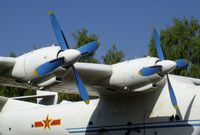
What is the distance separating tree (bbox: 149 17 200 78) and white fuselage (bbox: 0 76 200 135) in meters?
22.2

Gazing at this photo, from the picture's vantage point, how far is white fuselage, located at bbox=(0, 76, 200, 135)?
14672 mm

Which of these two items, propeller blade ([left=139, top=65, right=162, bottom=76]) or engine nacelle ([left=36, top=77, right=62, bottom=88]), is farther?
propeller blade ([left=139, top=65, right=162, bottom=76])

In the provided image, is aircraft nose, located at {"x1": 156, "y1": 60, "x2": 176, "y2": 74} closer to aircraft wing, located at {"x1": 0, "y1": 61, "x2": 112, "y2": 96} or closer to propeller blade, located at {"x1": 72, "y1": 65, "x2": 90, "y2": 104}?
aircraft wing, located at {"x1": 0, "y1": 61, "x2": 112, "y2": 96}

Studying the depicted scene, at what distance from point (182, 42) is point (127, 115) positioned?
2562cm

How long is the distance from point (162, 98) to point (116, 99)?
1785 mm

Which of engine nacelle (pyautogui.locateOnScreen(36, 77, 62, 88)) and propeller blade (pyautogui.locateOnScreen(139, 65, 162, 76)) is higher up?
propeller blade (pyautogui.locateOnScreen(139, 65, 162, 76))

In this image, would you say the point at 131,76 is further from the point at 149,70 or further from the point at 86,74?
the point at 86,74

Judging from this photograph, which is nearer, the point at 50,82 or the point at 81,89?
the point at 50,82

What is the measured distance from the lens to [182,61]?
15.2 metres

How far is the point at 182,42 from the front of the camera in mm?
40281

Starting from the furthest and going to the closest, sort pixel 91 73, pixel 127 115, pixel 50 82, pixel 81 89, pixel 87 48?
1. pixel 127 115
2. pixel 91 73
3. pixel 81 89
4. pixel 50 82
5. pixel 87 48

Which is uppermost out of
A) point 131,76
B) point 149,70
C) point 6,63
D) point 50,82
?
point 6,63

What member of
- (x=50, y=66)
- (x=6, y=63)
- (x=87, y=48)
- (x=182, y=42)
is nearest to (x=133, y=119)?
(x=87, y=48)

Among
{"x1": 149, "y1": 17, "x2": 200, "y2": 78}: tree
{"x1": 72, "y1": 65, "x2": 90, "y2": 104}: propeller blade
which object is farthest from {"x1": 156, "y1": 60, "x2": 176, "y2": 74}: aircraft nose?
{"x1": 149, "y1": 17, "x2": 200, "y2": 78}: tree
